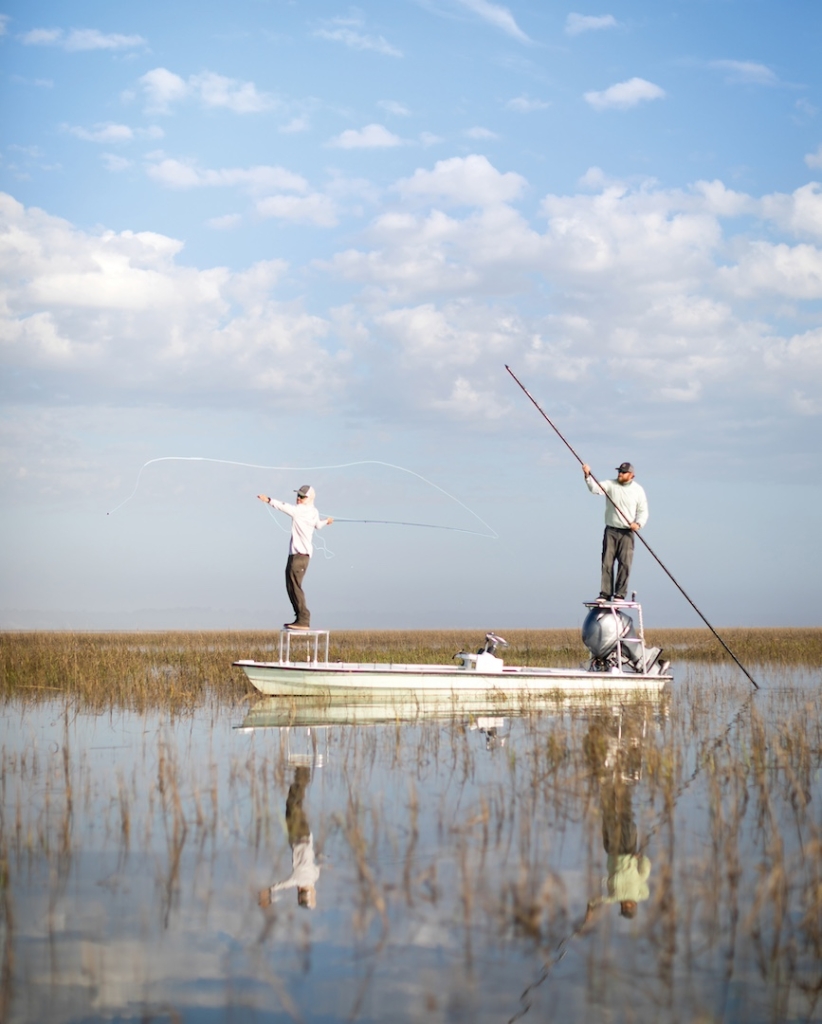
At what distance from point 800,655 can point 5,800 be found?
2527cm

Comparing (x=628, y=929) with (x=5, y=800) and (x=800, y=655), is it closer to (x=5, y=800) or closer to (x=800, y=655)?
(x=5, y=800)

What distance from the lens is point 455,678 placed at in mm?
17781

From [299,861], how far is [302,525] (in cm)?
1127

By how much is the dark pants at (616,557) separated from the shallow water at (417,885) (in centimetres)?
769

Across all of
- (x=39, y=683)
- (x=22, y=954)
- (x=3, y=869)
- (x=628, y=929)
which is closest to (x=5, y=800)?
(x=3, y=869)

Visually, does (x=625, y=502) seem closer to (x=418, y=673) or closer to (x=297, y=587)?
(x=418, y=673)

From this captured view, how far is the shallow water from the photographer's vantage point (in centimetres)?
502

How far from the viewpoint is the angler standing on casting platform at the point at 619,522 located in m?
19.1

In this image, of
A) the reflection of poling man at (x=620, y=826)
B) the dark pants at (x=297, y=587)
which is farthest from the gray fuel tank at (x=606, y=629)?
the reflection of poling man at (x=620, y=826)

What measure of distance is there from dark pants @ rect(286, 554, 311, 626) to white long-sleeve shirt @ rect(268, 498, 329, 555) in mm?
142

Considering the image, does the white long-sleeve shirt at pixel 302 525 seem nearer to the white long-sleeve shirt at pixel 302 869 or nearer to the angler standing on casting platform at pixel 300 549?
the angler standing on casting platform at pixel 300 549

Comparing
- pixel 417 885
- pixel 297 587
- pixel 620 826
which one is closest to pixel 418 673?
pixel 297 587

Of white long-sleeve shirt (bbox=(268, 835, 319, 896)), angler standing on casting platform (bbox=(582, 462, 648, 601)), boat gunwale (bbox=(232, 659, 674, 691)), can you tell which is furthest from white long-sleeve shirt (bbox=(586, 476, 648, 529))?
white long-sleeve shirt (bbox=(268, 835, 319, 896))

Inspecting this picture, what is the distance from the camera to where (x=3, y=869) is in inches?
275
